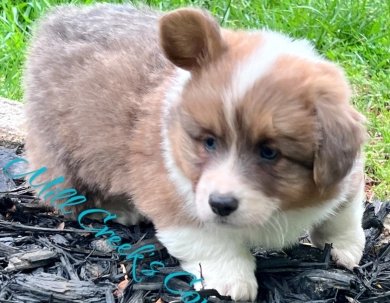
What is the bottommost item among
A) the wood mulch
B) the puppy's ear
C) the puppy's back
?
the wood mulch

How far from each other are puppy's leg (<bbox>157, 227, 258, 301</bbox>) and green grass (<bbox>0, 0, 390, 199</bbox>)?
3079mm

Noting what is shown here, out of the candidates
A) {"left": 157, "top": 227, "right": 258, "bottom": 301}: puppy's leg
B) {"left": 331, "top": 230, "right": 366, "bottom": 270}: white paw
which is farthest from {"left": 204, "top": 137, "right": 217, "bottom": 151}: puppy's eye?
{"left": 331, "top": 230, "right": 366, "bottom": 270}: white paw

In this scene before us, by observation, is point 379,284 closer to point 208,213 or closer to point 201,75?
point 208,213

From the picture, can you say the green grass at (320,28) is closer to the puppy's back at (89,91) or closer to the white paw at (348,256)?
the puppy's back at (89,91)

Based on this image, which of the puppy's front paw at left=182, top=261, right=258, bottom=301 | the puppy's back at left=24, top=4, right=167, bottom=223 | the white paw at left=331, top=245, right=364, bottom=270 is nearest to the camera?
the puppy's front paw at left=182, top=261, right=258, bottom=301

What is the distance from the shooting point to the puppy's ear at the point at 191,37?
3518 mm

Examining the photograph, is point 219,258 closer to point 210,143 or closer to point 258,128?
point 210,143

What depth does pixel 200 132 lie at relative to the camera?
11.3ft

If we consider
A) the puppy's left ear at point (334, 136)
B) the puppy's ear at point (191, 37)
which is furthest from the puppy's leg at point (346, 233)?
the puppy's ear at point (191, 37)

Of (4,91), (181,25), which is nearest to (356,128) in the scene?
(181,25)

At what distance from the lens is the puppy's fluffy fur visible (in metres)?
3.28

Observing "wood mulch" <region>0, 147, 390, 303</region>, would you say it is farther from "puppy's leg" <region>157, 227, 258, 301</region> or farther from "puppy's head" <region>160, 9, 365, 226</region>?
"puppy's head" <region>160, 9, 365, 226</region>

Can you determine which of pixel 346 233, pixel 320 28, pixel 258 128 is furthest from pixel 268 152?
pixel 320 28

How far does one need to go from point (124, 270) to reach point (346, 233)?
52.9 inches
